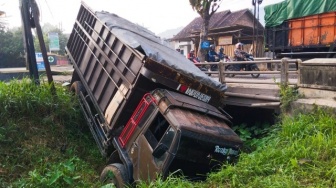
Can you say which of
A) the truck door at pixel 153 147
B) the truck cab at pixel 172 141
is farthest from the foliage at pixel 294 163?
the truck door at pixel 153 147

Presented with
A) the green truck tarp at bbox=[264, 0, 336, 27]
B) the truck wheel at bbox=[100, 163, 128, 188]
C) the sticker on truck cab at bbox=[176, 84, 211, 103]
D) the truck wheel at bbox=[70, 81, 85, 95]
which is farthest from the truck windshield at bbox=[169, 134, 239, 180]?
the green truck tarp at bbox=[264, 0, 336, 27]

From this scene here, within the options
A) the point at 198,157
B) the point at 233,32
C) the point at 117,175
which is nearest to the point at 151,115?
the point at 198,157

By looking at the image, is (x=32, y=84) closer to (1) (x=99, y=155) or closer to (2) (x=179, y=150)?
(1) (x=99, y=155)

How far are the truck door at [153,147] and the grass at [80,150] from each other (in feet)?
0.70

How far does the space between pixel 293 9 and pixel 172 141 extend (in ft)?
32.5

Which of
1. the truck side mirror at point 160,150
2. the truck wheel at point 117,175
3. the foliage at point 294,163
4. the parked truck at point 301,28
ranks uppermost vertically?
the parked truck at point 301,28

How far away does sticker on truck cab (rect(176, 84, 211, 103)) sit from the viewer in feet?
16.8

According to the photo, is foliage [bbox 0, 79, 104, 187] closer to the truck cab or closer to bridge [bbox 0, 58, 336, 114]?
the truck cab

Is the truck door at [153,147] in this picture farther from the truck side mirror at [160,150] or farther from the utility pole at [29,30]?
the utility pole at [29,30]

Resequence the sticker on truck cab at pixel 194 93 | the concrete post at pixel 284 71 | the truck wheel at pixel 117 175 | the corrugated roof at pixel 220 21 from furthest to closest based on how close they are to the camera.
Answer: the corrugated roof at pixel 220 21 → the concrete post at pixel 284 71 → the sticker on truck cab at pixel 194 93 → the truck wheel at pixel 117 175

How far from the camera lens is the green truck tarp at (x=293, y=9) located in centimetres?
1052

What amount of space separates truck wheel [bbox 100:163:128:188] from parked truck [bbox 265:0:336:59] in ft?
25.6

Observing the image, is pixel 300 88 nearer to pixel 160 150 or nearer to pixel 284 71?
pixel 284 71

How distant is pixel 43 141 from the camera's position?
633cm
